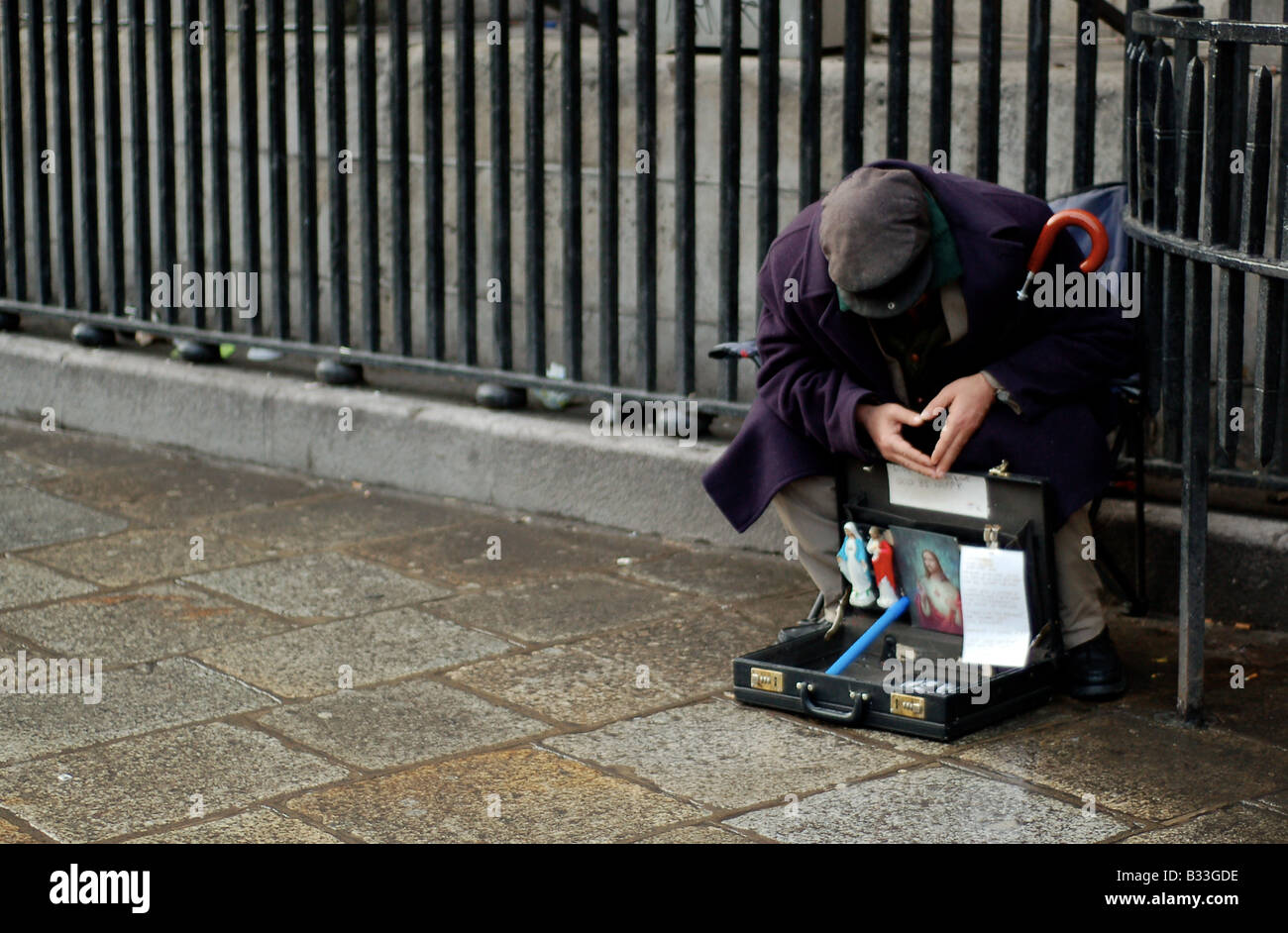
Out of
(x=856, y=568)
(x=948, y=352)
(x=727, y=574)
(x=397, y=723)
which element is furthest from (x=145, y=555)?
(x=948, y=352)

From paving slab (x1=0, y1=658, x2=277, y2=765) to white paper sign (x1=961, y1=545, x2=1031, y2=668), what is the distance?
1623 millimetres

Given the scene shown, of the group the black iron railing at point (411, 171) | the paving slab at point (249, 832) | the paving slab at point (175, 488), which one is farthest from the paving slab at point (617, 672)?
the paving slab at point (175, 488)

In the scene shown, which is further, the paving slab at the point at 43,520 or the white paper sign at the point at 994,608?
the paving slab at the point at 43,520

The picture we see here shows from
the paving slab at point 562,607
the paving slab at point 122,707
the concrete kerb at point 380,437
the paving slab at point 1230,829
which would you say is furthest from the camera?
the concrete kerb at point 380,437

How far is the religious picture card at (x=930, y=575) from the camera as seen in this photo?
4.05m

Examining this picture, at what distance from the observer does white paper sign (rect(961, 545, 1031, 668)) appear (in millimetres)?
A: 3928

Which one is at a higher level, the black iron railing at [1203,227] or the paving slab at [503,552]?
the black iron railing at [1203,227]

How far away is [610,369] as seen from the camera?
556 cm

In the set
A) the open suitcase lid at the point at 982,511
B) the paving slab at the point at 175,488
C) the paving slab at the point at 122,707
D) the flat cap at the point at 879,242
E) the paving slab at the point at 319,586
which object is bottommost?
the paving slab at the point at 122,707

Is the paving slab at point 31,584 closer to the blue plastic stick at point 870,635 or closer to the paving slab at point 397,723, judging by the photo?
the paving slab at point 397,723

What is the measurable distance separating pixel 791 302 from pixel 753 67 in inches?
72.5

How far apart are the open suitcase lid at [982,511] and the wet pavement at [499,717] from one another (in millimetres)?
311

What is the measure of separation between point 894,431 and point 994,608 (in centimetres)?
46

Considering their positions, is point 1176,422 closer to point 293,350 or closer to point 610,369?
point 610,369
